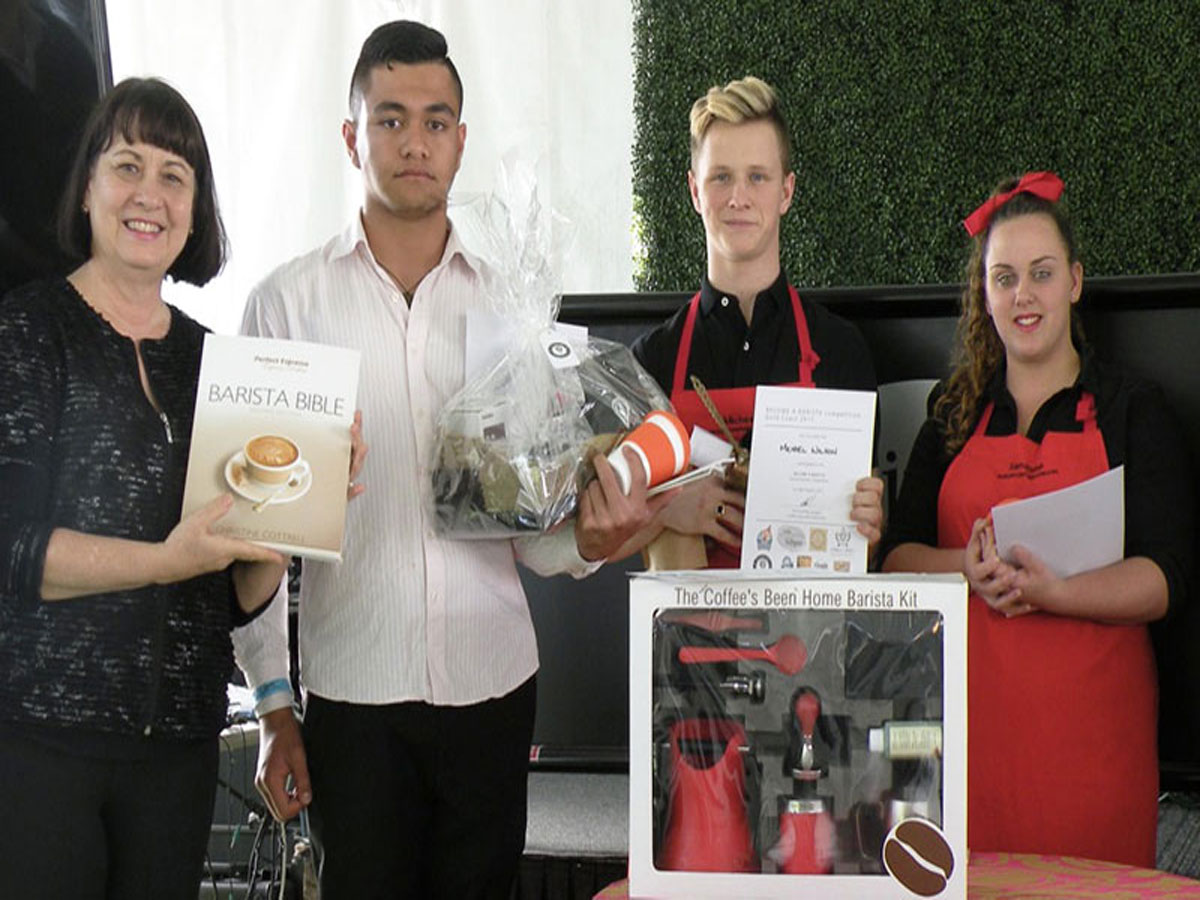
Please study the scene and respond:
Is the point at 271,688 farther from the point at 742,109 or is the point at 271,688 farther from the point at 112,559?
the point at 742,109

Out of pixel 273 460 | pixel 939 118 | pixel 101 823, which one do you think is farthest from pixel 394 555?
pixel 939 118

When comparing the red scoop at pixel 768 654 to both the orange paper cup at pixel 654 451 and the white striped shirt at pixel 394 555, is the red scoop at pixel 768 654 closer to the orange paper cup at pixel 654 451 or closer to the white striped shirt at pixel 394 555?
the orange paper cup at pixel 654 451

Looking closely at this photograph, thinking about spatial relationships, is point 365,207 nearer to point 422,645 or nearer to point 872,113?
point 422,645

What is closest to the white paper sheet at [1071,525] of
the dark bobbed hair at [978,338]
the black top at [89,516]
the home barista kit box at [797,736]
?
the dark bobbed hair at [978,338]

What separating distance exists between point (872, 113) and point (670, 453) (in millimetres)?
1903

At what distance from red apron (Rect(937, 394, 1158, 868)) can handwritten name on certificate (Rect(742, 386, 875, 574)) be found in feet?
1.39

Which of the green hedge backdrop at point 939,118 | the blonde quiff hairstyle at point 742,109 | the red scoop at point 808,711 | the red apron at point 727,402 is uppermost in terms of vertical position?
the green hedge backdrop at point 939,118

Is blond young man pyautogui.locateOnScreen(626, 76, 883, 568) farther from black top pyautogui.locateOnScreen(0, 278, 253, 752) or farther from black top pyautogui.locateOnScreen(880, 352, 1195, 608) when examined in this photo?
black top pyautogui.locateOnScreen(0, 278, 253, 752)

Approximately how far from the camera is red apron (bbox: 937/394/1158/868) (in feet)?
6.91

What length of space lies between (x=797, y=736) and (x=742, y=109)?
136 cm

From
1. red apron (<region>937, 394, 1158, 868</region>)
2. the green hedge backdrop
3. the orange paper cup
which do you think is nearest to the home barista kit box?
the orange paper cup

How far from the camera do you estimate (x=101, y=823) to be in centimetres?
153

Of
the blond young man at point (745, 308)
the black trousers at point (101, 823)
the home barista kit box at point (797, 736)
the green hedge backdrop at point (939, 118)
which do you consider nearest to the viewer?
the home barista kit box at point (797, 736)

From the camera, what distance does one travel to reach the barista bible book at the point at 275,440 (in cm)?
149
